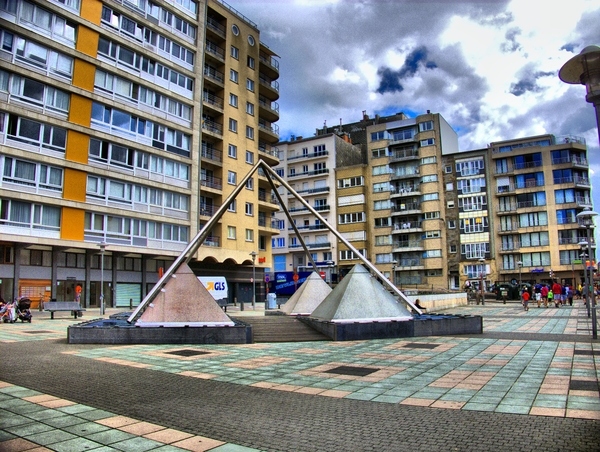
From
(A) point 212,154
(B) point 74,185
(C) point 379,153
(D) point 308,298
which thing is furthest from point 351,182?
(D) point 308,298

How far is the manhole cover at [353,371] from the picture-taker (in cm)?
927

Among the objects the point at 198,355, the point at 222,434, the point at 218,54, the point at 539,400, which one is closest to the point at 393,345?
the point at 198,355

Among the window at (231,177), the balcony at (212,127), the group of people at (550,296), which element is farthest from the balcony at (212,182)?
the group of people at (550,296)

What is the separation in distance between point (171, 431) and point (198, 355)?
257 inches

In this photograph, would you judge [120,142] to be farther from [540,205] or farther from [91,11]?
[540,205]

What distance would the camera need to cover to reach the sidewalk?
5312 mm

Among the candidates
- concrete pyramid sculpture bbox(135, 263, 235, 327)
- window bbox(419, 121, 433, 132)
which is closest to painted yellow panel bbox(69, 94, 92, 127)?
concrete pyramid sculpture bbox(135, 263, 235, 327)

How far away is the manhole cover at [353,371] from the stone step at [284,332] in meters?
5.65

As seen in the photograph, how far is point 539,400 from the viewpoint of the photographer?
6.80 metres

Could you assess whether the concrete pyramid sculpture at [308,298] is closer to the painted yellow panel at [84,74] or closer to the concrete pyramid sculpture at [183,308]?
the concrete pyramid sculpture at [183,308]

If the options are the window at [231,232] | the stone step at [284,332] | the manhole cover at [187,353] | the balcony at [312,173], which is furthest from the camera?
the balcony at [312,173]

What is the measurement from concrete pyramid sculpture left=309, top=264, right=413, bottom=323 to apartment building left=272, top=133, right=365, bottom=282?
165ft

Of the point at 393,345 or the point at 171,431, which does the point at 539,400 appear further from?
the point at 393,345

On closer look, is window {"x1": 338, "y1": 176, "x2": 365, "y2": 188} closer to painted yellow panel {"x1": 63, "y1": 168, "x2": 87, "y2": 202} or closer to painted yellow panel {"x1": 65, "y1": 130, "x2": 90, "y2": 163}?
painted yellow panel {"x1": 65, "y1": 130, "x2": 90, "y2": 163}
